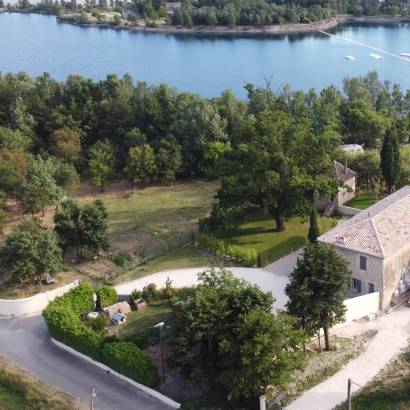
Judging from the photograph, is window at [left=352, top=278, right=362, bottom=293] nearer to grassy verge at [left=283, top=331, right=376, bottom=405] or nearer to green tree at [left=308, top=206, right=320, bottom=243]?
grassy verge at [left=283, top=331, right=376, bottom=405]

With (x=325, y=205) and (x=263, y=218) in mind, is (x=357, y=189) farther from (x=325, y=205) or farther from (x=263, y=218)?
(x=263, y=218)

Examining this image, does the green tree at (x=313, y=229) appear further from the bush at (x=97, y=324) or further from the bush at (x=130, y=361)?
the bush at (x=130, y=361)

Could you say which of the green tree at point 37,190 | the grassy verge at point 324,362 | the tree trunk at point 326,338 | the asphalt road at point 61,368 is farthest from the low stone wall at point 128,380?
the green tree at point 37,190

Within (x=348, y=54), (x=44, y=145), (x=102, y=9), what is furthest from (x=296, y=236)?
(x=102, y=9)

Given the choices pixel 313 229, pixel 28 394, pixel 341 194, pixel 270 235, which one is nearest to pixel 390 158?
pixel 341 194

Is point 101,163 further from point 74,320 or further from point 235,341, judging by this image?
point 235,341
